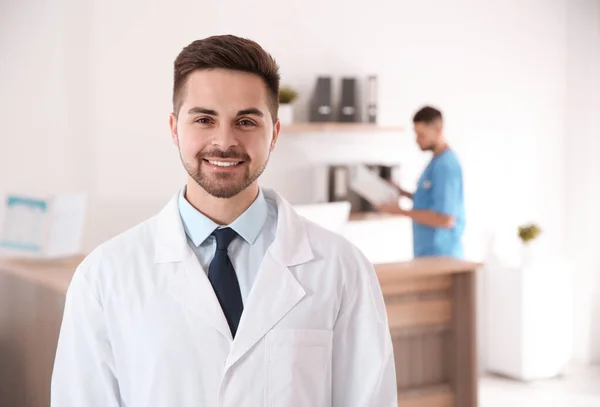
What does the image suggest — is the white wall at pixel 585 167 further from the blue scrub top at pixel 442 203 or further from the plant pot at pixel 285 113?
the plant pot at pixel 285 113

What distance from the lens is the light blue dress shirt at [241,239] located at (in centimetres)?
147

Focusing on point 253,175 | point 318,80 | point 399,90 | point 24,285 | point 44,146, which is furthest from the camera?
point 399,90

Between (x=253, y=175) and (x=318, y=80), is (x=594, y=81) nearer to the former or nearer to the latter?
(x=318, y=80)

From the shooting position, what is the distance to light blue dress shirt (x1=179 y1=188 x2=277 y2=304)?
1.47 metres

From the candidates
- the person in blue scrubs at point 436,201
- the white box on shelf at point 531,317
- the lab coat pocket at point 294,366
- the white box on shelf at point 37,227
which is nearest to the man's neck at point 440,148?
the person in blue scrubs at point 436,201

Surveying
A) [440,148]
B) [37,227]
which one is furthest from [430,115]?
A: [37,227]

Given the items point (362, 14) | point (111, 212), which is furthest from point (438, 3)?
point (111, 212)

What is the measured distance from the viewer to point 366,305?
148cm

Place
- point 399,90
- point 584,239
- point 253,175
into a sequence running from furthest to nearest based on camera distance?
point 584,239
point 399,90
point 253,175

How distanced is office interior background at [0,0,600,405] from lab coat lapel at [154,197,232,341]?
268 centimetres

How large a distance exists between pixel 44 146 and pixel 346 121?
1.74 metres

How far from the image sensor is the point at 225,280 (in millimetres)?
1442

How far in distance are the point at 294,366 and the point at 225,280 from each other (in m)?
0.18

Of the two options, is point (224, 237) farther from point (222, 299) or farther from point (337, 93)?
point (337, 93)
